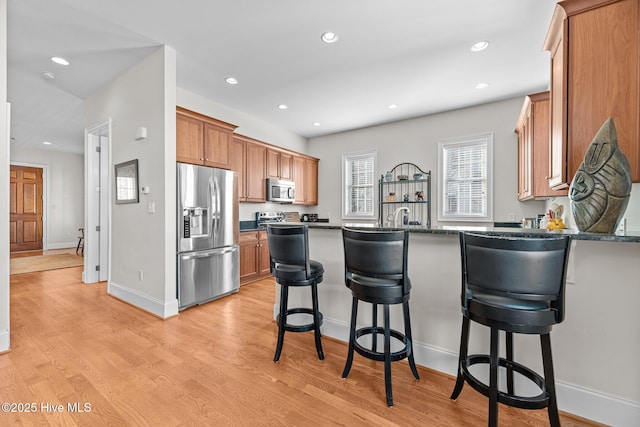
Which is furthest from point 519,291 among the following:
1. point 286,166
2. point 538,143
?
point 286,166

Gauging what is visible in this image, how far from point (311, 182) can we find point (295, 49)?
3366 mm

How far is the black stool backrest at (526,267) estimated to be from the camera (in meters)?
1.21

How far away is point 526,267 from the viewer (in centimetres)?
123

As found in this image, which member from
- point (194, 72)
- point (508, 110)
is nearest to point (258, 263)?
point (194, 72)

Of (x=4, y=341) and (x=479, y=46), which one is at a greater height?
(x=479, y=46)

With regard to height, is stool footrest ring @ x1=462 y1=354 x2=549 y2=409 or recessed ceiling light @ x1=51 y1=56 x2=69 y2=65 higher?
recessed ceiling light @ x1=51 y1=56 x2=69 y2=65

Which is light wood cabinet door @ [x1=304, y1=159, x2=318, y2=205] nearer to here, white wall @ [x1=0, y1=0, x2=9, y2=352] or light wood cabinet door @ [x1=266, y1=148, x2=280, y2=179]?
light wood cabinet door @ [x1=266, y1=148, x2=280, y2=179]

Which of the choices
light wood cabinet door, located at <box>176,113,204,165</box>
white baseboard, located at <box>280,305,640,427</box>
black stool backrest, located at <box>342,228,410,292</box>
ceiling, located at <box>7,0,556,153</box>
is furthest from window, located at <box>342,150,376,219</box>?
white baseboard, located at <box>280,305,640,427</box>

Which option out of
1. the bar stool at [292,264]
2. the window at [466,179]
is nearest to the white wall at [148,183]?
the bar stool at [292,264]

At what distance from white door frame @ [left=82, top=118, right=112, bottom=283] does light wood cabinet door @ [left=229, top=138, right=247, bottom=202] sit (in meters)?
1.93

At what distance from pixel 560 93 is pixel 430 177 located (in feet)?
9.97

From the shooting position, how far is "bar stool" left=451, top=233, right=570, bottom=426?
1.21 metres

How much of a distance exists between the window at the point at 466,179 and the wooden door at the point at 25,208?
1002 cm

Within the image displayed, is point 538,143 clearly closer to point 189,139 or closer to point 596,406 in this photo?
point 596,406
